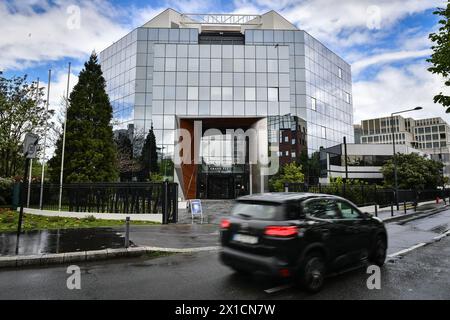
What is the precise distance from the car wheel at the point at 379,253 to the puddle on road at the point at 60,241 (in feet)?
21.0

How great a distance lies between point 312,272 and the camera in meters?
4.95

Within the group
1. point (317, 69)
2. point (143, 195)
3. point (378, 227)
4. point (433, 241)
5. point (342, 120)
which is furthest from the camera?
point (342, 120)

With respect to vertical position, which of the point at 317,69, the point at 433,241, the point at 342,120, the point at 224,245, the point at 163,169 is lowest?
the point at 433,241

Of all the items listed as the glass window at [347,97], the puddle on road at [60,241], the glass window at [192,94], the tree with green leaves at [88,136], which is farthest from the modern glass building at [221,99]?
the puddle on road at [60,241]

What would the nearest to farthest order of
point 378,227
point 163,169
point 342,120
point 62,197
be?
1. point 378,227
2. point 62,197
3. point 163,169
4. point 342,120

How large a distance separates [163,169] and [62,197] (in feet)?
65.4

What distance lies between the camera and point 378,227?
666 centimetres

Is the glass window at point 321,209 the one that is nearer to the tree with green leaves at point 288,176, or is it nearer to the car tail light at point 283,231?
the car tail light at point 283,231

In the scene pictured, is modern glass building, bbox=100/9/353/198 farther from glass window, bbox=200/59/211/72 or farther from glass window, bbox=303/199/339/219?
glass window, bbox=303/199/339/219

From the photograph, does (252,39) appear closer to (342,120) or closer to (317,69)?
(317,69)

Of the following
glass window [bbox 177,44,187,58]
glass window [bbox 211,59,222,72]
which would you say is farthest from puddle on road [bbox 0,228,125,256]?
glass window [bbox 177,44,187,58]

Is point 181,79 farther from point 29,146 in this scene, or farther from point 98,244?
point 98,244

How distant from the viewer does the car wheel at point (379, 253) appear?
21.5 ft
